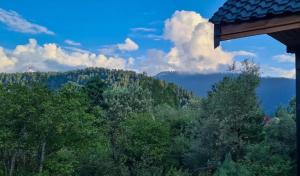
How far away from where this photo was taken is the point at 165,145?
54.7ft

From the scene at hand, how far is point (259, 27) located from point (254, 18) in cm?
7

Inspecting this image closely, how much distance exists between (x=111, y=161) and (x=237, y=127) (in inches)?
191

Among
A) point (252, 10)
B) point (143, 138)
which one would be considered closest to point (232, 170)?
point (143, 138)

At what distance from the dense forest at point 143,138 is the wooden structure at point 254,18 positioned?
789 centimetres

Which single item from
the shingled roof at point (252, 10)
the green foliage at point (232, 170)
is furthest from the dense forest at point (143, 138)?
the shingled roof at point (252, 10)

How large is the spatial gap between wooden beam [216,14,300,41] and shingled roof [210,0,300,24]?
4 cm

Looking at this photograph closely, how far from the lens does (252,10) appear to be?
10.8ft

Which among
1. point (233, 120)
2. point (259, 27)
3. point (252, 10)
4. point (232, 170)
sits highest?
point (252, 10)

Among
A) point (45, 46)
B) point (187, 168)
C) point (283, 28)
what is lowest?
point (187, 168)

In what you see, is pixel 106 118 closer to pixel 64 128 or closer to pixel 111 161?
pixel 111 161

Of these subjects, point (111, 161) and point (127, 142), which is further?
point (127, 142)

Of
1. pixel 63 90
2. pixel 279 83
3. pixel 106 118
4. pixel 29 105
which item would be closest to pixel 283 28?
pixel 29 105

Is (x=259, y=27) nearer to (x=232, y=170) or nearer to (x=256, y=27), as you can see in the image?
(x=256, y=27)

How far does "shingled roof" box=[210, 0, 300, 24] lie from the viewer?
3123 millimetres
